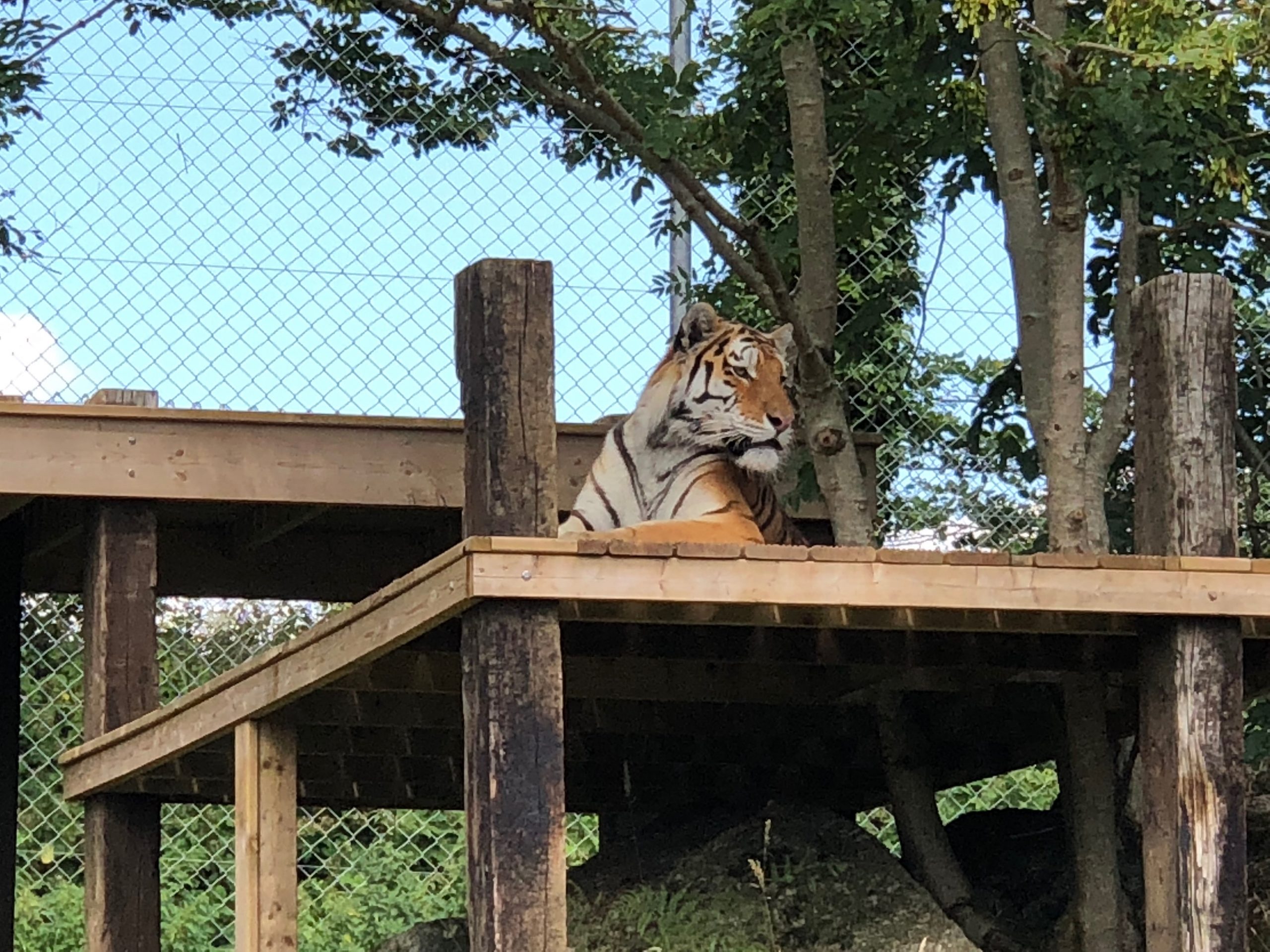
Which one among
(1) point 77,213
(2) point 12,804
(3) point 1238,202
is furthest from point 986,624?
(1) point 77,213

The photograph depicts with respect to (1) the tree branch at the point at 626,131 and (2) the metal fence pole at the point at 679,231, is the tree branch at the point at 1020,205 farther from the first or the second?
(2) the metal fence pole at the point at 679,231

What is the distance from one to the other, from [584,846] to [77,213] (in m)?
3.46

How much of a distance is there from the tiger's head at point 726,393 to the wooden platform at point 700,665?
0.53 meters

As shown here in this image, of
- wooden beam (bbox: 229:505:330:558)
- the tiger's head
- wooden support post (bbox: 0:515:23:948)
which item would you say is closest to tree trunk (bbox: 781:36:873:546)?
the tiger's head

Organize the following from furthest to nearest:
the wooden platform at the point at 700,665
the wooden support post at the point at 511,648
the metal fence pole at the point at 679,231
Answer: the metal fence pole at the point at 679,231 → the wooden platform at the point at 700,665 → the wooden support post at the point at 511,648

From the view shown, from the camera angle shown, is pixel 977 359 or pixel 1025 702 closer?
pixel 1025 702

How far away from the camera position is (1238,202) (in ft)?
19.5

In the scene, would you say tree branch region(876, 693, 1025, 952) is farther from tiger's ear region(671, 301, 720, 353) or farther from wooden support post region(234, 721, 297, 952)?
wooden support post region(234, 721, 297, 952)

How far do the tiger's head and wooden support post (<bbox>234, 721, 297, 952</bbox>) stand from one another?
3.91 ft

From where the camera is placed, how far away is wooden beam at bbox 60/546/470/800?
3.99 meters

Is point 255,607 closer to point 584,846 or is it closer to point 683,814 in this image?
point 584,846

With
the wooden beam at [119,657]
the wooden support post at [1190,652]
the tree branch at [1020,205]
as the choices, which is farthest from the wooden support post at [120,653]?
the wooden support post at [1190,652]

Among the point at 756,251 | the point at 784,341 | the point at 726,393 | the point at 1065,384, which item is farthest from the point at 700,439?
the point at 1065,384

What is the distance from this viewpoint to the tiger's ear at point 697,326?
17.5 ft
